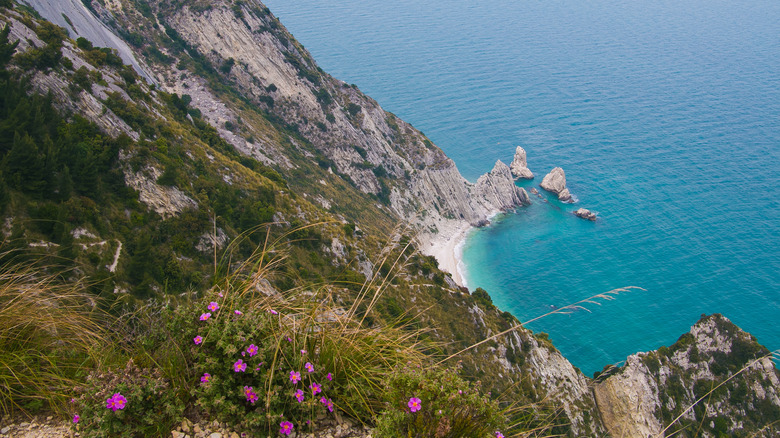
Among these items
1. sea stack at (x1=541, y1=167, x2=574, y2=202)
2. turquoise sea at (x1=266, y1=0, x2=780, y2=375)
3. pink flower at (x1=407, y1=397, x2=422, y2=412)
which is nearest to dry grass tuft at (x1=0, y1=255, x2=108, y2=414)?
pink flower at (x1=407, y1=397, x2=422, y2=412)

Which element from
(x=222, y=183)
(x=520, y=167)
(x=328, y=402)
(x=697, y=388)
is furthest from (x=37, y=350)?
(x=520, y=167)

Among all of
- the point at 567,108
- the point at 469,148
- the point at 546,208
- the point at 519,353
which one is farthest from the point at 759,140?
A: the point at 519,353

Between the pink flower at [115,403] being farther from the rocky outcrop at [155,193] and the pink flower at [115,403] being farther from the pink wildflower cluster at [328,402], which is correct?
the rocky outcrop at [155,193]

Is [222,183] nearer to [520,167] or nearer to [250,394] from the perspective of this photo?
[250,394]

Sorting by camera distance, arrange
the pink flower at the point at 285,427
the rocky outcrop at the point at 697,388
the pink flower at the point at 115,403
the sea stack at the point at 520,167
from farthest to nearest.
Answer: the sea stack at the point at 520,167
the rocky outcrop at the point at 697,388
the pink flower at the point at 285,427
the pink flower at the point at 115,403

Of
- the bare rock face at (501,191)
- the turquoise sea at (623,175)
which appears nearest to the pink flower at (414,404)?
the turquoise sea at (623,175)

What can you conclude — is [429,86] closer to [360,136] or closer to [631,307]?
[360,136]

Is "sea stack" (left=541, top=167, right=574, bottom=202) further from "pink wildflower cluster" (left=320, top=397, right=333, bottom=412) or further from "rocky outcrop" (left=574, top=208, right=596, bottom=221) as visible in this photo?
"pink wildflower cluster" (left=320, top=397, right=333, bottom=412)

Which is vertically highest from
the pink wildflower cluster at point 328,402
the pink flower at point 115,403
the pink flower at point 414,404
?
the pink flower at point 414,404
